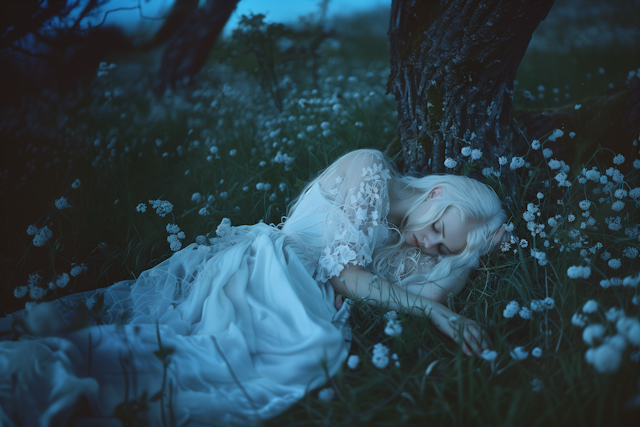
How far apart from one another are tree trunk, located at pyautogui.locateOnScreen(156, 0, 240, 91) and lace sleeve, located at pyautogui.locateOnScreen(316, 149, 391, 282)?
3.31 m

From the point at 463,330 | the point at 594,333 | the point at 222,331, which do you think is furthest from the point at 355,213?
the point at 594,333

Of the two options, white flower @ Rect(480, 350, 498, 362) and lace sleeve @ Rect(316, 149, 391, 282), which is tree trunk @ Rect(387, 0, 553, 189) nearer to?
lace sleeve @ Rect(316, 149, 391, 282)

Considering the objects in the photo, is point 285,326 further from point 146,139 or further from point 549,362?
point 146,139

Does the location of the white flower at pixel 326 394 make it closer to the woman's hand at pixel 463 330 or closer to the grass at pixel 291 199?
the grass at pixel 291 199

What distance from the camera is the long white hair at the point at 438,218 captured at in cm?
211

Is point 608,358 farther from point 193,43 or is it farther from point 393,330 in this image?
point 193,43

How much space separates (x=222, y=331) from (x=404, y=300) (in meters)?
0.92

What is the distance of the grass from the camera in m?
1.48

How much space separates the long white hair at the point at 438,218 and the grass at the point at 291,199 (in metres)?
0.20

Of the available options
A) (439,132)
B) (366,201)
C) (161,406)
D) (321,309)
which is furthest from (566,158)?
(161,406)

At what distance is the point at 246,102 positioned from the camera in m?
4.63

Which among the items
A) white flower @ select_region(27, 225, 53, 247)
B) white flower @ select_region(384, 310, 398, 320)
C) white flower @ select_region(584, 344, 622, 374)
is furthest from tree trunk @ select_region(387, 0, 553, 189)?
white flower @ select_region(27, 225, 53, 247)

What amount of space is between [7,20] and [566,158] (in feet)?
12.8

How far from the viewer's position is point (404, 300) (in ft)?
6.45
